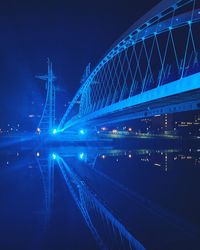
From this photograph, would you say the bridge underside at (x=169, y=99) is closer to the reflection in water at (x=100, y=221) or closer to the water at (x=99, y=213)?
the water at (x=99, y=213)

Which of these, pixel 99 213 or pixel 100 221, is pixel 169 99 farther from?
pixel 100 221

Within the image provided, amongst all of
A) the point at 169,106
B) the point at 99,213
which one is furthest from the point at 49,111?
the point at 99,213

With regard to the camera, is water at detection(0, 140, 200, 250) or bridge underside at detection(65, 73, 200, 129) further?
bridge underside at detection(65, 73, 200, 129)

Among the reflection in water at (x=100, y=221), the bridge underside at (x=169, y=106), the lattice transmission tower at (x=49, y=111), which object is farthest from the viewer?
the lattice transmission tower at (x=49, y=111)

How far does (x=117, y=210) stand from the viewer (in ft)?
33.3

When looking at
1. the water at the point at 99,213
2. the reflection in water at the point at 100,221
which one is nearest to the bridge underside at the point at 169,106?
the water at the point at 99,213

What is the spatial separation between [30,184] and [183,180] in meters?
7.63

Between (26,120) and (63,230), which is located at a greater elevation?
(26,120)

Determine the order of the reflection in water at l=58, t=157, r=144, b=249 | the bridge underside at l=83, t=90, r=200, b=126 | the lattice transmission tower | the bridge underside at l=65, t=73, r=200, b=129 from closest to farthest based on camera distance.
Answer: the reflection in water at l=58, t=157, r=144, b=249, the bridge underside at l=65, t=73, r=200, b=129, the bridge underside at l=83, t=90, r=200, b=126, the lattice transmission tower

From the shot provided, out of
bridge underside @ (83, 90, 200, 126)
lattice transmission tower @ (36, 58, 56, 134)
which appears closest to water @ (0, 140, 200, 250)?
bridge underside @ (83, 90, 200, 126)

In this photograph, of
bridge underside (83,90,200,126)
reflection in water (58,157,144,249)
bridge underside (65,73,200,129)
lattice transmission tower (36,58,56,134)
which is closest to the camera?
reflection in water (58,157,144,249)

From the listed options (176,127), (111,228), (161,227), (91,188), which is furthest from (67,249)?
(176,127)

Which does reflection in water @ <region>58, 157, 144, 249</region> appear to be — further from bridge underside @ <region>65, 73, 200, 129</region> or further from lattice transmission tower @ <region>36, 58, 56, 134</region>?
lattice transmission tower @ <region>36, 58, 56, 134</region>

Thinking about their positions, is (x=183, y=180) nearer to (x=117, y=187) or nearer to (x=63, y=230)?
(x=117, y=187)
